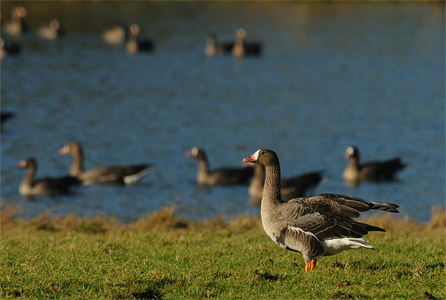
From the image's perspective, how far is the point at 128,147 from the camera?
1165 inches

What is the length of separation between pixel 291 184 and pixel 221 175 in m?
3.27

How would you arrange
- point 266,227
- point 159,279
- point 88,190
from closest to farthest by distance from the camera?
point 159,279
point 266,227
point 88,190

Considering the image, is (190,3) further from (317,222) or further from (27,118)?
(317,222)

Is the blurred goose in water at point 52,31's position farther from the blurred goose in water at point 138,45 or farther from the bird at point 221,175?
the bird at point 221,175

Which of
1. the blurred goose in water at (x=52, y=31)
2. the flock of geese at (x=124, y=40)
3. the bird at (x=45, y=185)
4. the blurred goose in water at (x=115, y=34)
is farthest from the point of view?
the blurred goose in water at (x=115, y=34)

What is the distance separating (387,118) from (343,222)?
26.1 metres

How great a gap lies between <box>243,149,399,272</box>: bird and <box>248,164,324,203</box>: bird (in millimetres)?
11065

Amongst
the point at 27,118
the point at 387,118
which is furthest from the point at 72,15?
the point at 387,118

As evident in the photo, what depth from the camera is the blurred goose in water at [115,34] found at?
57.8m

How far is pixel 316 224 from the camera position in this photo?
9805mm

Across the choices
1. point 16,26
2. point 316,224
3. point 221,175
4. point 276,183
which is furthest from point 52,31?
point 316,224

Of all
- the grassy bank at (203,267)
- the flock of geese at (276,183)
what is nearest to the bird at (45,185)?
the flock of geese at (276,183)

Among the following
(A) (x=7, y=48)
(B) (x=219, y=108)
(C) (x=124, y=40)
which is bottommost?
(B) (x=219, y=108)

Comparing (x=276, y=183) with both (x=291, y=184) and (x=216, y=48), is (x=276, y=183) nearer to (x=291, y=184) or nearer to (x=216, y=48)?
(x=291, y=184)
